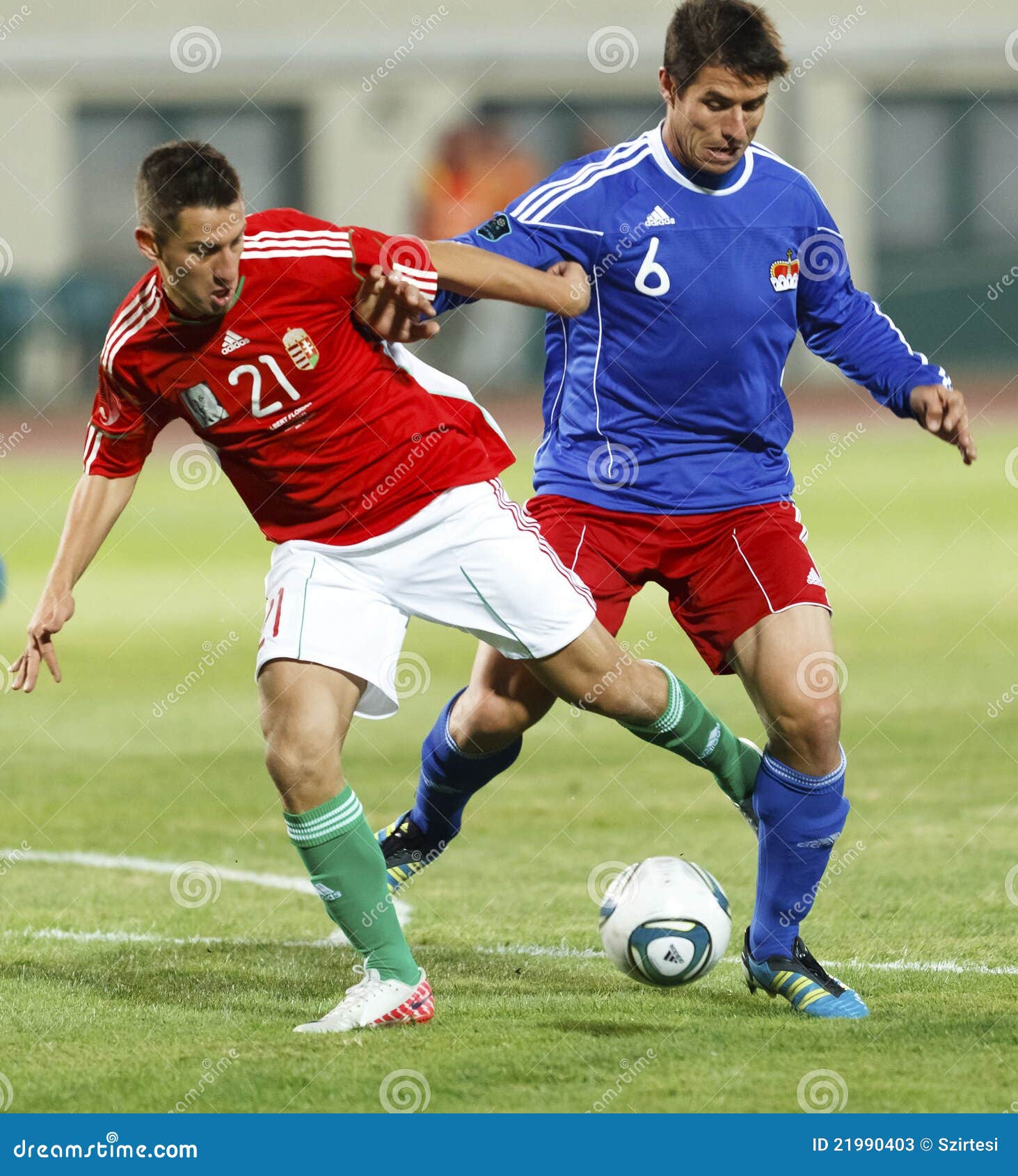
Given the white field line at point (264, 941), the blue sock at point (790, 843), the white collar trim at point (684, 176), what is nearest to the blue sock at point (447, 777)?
the white field line at point (264, 941)

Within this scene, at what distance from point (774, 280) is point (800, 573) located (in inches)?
33.6

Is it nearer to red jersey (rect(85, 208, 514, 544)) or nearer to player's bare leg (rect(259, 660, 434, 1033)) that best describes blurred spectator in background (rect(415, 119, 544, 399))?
red jersey (rect(85, 208, 514, 544))

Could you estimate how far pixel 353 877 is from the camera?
4.84 m

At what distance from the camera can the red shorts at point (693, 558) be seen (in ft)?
17.4

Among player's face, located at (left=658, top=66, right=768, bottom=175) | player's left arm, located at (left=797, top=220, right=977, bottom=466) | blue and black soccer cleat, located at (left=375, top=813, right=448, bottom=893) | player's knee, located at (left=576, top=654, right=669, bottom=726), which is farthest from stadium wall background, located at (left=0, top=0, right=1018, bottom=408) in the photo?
player's knee, located at (left=576, top=654, right=669, bottom=726)

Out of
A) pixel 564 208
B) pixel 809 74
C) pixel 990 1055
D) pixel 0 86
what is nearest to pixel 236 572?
pixel 564 208

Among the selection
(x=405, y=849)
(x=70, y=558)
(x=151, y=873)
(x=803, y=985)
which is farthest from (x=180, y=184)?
(x=151, y=873)

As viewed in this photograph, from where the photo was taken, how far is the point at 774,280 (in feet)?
17.7

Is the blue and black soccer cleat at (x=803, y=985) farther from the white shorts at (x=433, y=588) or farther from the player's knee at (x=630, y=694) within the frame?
the white shorts at (x=433, y=588)

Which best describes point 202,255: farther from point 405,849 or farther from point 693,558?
point 405,849

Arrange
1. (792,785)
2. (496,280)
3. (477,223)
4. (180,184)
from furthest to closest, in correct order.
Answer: (477,223), (792,785), (496,280), (180,184)

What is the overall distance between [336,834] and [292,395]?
1141 mm

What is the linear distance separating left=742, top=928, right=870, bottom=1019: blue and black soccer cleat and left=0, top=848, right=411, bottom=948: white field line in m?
1.41

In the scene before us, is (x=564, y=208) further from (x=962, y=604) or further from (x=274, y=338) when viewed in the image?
(x=962, y=604)
